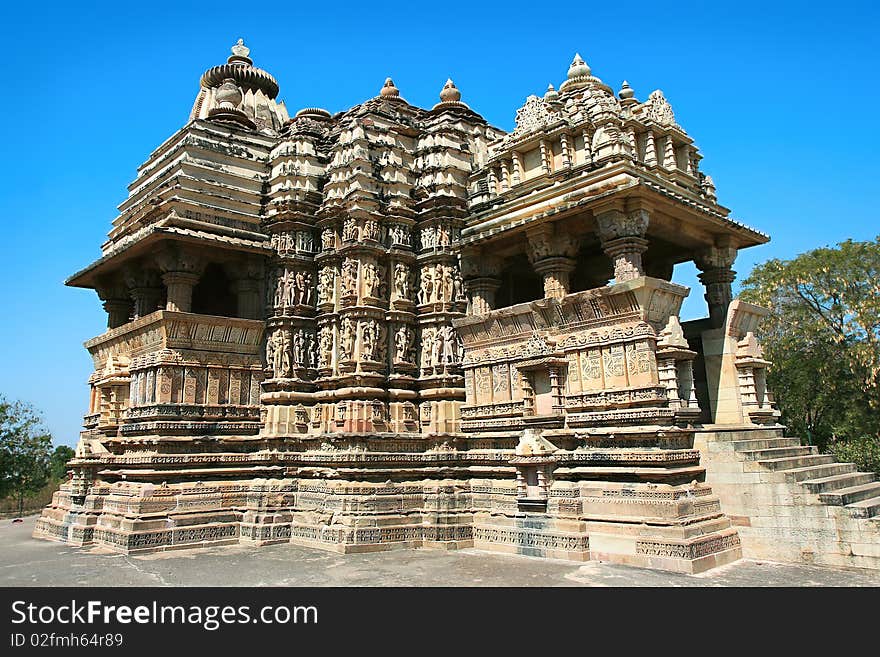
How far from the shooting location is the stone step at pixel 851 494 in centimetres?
1091

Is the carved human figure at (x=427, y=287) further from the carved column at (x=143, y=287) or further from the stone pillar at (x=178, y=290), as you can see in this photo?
the carved column at (x=143, y=287)

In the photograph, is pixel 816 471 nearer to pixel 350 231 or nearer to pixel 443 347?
pixel 443 347

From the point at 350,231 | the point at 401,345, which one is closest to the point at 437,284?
the point at 401,345

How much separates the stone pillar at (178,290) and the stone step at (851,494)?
13447 millimetres

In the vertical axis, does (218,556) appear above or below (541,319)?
below

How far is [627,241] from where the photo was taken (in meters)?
12.3

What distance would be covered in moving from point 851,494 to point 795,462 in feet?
3.39

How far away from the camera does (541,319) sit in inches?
527

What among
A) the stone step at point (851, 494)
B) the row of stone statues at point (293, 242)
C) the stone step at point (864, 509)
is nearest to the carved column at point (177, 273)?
the row of stone statues at point (293, 242)

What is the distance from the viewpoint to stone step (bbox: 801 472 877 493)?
11.2m
